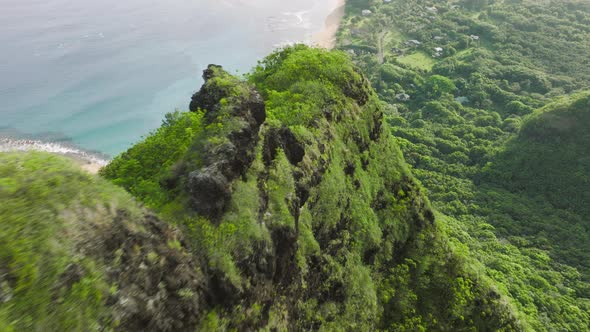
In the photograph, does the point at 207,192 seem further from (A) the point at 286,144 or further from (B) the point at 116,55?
(B) the point at 116,55

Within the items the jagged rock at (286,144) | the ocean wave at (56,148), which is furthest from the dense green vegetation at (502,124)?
the ocean wave at (56,148)

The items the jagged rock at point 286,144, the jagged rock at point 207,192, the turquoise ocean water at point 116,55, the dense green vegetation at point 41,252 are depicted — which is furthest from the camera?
the turquoise ocean water at point 116,55

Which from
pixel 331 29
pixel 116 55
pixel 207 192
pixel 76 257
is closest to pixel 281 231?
pixel 207 192

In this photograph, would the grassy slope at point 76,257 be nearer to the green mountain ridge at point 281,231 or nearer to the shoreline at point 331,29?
the green mountain ridge at point 281,231

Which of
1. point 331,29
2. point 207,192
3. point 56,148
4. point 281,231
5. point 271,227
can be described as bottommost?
point 56,148

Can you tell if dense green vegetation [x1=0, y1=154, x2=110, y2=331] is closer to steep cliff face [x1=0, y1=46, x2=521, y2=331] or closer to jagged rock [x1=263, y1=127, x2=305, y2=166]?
steep cliff face [x1=0, y1=46, x2=521, y2=331]

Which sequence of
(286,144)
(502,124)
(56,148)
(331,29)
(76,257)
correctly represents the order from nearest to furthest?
(76,257), (286,144), (56,148), (502,124), (331,29)

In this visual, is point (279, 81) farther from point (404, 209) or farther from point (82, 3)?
point (82, 3)

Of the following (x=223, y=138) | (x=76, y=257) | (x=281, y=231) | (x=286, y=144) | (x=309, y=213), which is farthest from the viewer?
(x=309, y=213)
